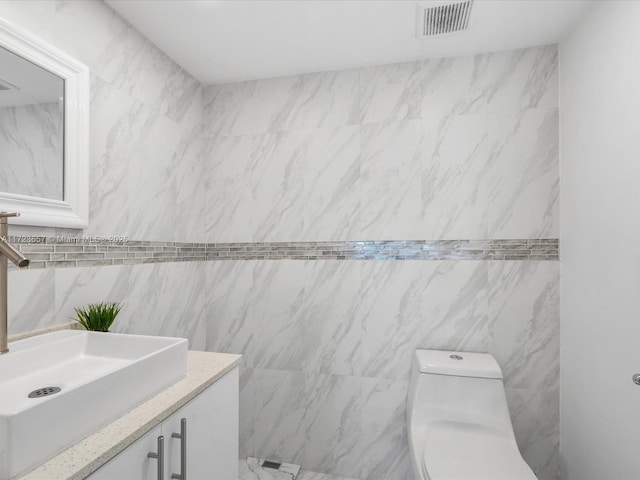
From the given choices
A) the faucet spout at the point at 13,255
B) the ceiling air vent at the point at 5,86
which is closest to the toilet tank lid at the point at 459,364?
the faucet spout at the point at 13,255

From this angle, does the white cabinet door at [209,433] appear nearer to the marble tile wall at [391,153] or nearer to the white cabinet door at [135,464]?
the white cabinet door at [135,464]

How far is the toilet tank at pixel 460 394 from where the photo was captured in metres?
1.67

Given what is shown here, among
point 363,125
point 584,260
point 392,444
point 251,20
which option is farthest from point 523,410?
point 251,20

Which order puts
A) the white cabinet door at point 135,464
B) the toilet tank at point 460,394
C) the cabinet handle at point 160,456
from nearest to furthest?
the white cabinet door at point 135,464, the cabinet handle at point 160,456, the toilet tank at point 460,394

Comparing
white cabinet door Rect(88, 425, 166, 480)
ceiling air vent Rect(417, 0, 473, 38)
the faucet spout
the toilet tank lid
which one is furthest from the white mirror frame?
the toilet tank lid

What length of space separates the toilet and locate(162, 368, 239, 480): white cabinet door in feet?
2.58

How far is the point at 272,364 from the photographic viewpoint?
2.15 metres

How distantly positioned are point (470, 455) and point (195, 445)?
1072 mm

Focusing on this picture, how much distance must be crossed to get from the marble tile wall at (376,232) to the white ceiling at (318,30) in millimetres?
116

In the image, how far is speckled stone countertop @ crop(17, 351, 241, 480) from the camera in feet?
2.19

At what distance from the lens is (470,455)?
142 cm

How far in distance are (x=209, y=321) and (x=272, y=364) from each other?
0.49 meters

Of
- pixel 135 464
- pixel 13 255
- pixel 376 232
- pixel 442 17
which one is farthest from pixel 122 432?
pixel 442 17

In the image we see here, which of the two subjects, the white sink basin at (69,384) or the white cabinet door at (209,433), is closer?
the white sink basin at (69,384)
